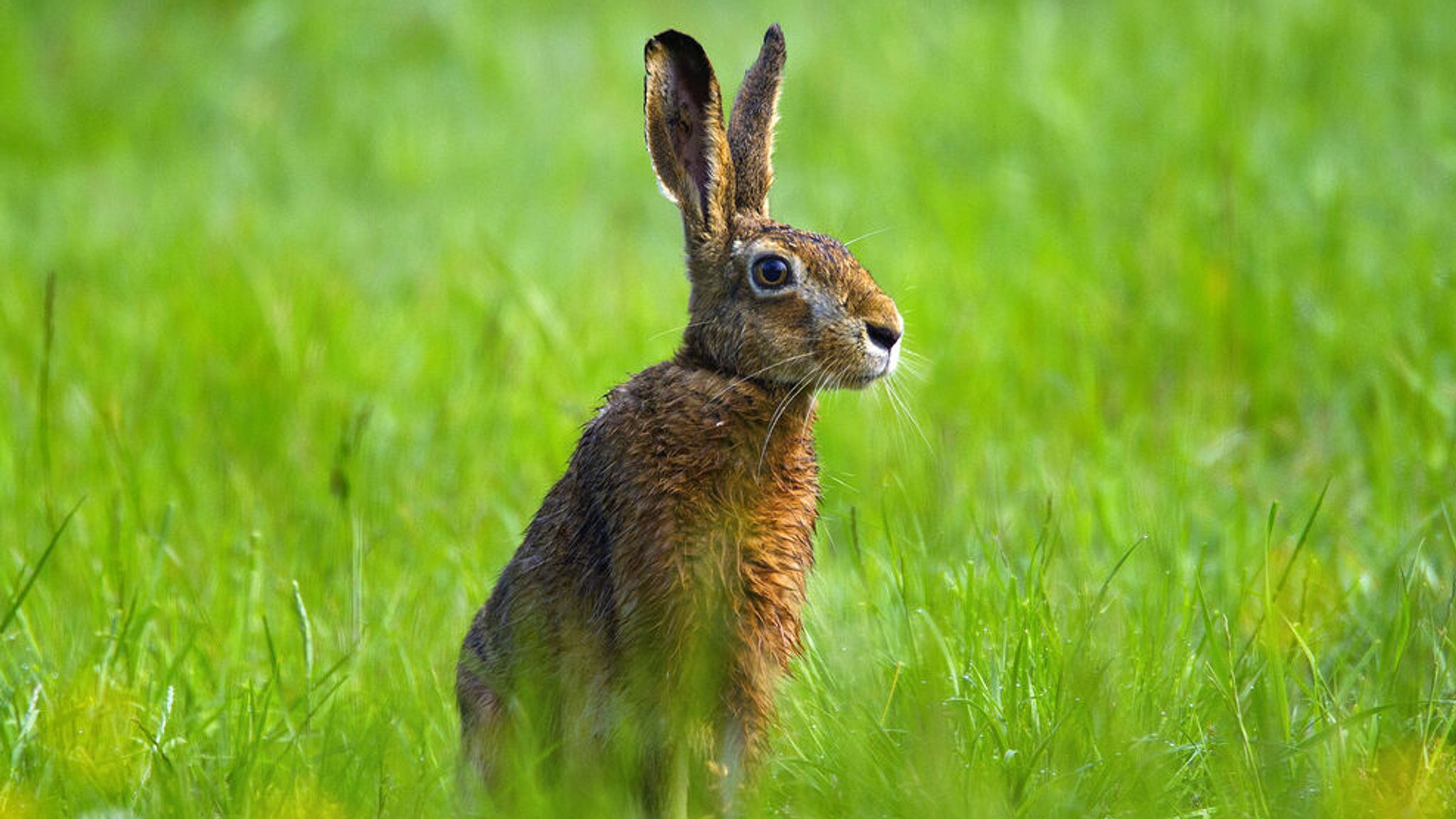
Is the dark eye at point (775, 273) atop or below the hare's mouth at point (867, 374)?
atop

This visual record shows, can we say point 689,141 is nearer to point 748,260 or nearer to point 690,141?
point 690,141

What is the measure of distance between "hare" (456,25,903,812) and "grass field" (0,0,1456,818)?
0.17 m

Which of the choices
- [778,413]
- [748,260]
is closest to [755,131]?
[748,260]

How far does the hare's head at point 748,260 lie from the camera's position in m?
3.29

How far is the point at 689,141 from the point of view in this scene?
3.54 metres

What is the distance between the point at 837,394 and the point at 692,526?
0.90 meters

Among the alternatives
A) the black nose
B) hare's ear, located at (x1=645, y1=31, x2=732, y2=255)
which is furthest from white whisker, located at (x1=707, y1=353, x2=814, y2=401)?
hare's ear, located at (x1=645, y1=31, x2=732, y2=255)

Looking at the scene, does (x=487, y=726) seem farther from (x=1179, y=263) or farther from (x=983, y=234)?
(x=983, y=234)

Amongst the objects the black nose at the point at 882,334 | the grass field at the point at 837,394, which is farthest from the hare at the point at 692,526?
the grass field at the point at 837,394

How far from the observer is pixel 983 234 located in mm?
6512

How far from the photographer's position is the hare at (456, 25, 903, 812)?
312 cm

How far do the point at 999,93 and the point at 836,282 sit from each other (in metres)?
4.55

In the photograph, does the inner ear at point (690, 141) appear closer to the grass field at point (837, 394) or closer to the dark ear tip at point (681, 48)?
the dark ear tip at point (681, 48)

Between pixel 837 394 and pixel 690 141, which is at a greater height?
pixel 690 141
